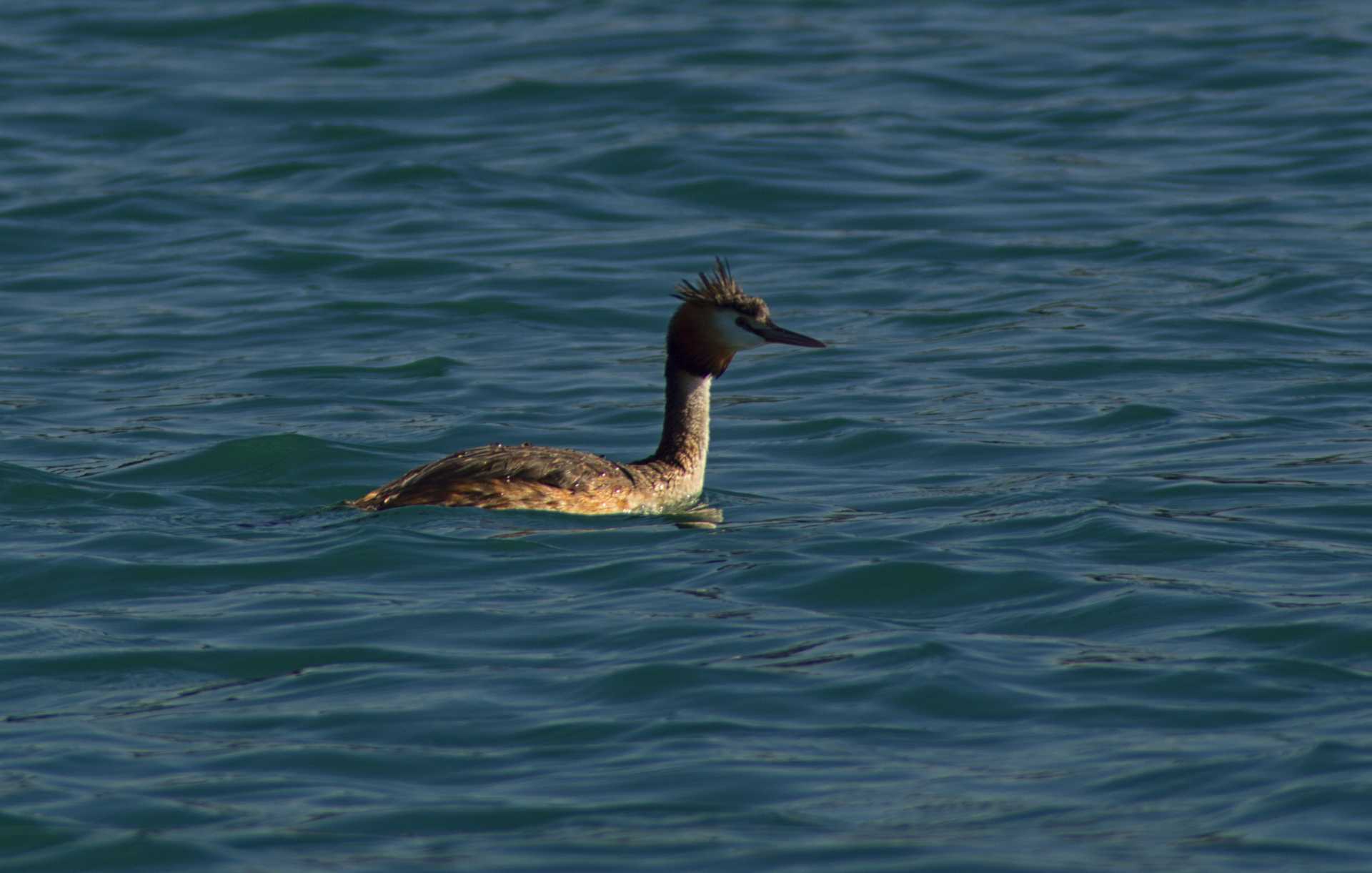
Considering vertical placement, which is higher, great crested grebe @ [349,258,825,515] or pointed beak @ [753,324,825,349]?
pointed beak @ [753,324,825,349]

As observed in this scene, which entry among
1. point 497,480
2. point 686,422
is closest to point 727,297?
point 686,422

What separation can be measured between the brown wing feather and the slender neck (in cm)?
58

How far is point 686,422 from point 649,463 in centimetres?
31

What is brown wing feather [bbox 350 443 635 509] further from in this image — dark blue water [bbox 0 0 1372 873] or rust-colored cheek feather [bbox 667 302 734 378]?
rust-colored cheek feather [bbox 667 302 734 378]

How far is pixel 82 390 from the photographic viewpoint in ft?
48.2

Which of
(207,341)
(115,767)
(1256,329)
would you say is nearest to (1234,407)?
(1256,329)

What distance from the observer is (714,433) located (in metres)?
14.1

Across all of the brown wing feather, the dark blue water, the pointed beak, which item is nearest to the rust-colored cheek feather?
the pointed beak

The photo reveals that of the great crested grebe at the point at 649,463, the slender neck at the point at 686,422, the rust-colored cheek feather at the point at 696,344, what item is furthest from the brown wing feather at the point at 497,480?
the rust-colored cheek feather at the point at 696,344

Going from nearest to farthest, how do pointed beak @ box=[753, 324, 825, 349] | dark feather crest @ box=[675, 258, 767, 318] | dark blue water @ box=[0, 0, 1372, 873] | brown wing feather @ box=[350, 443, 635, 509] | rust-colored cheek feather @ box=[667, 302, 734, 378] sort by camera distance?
dark blue water @ box=[0, 0, 1372, 873]
brown wing feather @ box=[350, 443, 635, 509]
pointed beak @ box=[753, 324, 825, 349]
dark feather crest @ box=[675, 258, 767, 318]
rust-colored cheek feather @ box=[667, 302, 734, 378]

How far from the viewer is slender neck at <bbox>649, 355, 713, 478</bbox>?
1205 cm

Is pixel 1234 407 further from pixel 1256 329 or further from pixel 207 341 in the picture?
pixel 207 341

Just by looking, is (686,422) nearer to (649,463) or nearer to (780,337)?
(649,463)

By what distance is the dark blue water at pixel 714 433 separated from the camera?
7707 millimetres
